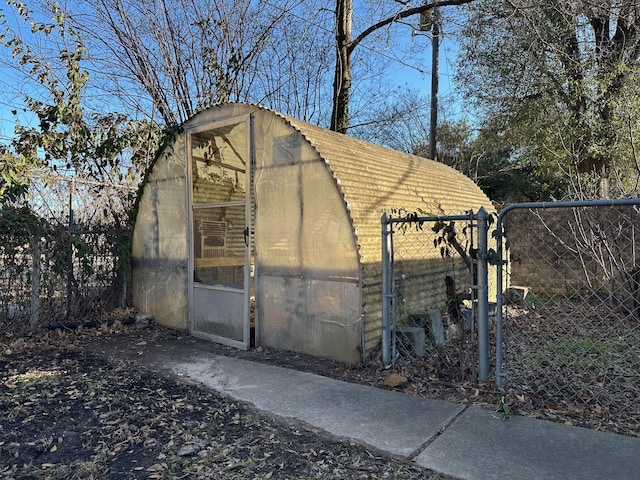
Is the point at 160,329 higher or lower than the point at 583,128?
lower

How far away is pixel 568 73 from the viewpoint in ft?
35.7

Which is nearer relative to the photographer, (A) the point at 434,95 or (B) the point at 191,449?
(B) the point at 191,449

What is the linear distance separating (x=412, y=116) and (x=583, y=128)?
806 cm

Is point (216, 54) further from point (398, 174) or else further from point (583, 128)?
point (583, 128)

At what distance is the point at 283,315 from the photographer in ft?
17.8

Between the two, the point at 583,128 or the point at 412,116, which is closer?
the point at 583,128

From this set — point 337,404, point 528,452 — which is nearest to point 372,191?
point 337,404

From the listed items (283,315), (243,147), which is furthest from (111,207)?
(283,315)

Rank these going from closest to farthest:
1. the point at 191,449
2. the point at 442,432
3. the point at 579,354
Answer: the point at 191,449 → the point at 442,432 → the point at 579,354

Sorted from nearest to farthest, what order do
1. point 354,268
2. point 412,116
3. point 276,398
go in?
point 276,398, point 354,268, point 412,116

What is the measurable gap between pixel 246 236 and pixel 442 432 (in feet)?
10.9

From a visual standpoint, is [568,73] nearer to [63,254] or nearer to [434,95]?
[434,95]

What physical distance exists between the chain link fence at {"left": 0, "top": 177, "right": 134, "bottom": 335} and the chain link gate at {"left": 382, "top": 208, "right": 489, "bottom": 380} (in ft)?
14.9

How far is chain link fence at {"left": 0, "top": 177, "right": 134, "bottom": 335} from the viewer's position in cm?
611
